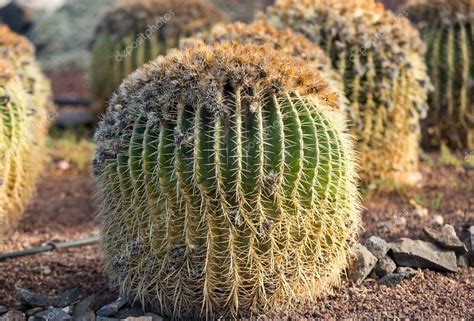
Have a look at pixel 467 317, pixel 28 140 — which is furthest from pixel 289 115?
pixel 28 140

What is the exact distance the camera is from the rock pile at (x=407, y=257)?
153 inches

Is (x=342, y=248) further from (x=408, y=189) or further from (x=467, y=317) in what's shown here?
(x=408, y=189)

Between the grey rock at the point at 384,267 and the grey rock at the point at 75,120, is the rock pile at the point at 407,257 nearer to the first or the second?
the grey rock at the point at 384,267

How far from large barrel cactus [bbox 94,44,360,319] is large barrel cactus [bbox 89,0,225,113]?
4.82 metres

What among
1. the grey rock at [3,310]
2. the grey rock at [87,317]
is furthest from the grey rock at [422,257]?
the grey rock at [3,310]

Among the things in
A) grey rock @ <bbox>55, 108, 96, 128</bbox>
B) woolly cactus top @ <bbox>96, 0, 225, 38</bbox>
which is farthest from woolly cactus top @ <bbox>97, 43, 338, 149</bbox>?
grey rock @ <bbox>55, 108, 96, 128</bbox>

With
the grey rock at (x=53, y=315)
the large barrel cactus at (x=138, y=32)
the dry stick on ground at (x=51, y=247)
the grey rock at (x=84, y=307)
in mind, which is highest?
the large barrel cactus at (x=138, y=32)

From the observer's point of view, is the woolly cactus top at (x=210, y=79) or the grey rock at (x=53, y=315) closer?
the woolly cactus top at (x=210, y=79)

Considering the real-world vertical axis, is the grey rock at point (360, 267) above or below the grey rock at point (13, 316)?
above

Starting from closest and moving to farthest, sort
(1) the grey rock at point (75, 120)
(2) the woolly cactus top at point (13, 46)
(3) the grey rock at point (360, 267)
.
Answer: (3) the grey rock at point (360, 267) → (2) the woolly cactus top at point (13, 46) → (1) the grey rock at point (75, 120)

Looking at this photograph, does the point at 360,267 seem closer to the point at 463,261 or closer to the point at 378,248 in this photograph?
the point at 378,248

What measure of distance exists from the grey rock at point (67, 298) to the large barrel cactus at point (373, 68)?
2.51m

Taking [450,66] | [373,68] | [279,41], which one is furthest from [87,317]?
[450,66]

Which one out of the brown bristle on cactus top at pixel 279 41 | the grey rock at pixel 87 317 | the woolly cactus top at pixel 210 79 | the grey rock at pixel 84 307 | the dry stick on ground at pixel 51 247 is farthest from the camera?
the brown bristle on cactus top at pixel 279 41
